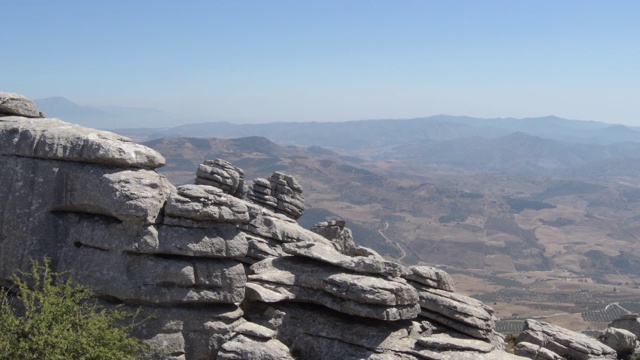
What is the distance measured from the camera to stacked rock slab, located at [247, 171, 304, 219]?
2355 inches

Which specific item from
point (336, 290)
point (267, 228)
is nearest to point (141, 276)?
point (336, 290)

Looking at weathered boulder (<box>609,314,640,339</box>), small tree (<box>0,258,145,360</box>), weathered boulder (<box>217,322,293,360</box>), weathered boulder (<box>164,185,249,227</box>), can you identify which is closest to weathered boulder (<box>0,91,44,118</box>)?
weathered boulder (<box>164,185,249,227</box>)

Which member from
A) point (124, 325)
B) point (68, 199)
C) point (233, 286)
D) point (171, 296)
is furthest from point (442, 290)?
point (68, 199)

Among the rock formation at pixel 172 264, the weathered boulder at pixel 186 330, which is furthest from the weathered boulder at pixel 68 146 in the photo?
the weathered boulder at pixel 186 330

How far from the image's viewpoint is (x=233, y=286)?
3119cm

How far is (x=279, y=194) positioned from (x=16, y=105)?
32.1 meters

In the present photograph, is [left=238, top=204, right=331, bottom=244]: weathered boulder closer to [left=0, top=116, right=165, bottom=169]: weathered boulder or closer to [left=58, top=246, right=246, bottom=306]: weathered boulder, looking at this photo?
[left=58, top=246, right=246, bottom=306]: weathered boulder

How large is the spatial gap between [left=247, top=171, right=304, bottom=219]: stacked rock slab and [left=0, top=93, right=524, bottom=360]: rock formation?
26389mm

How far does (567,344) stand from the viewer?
4338 centimetres

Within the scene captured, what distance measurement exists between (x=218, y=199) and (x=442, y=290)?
18020 mm

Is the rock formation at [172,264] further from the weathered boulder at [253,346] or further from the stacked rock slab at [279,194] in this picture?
the stacked rock slab at [279,194]

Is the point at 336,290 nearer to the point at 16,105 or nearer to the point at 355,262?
the point at 355,262

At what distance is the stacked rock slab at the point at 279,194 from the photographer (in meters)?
59.8

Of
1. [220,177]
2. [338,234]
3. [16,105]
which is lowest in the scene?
[338,234]
